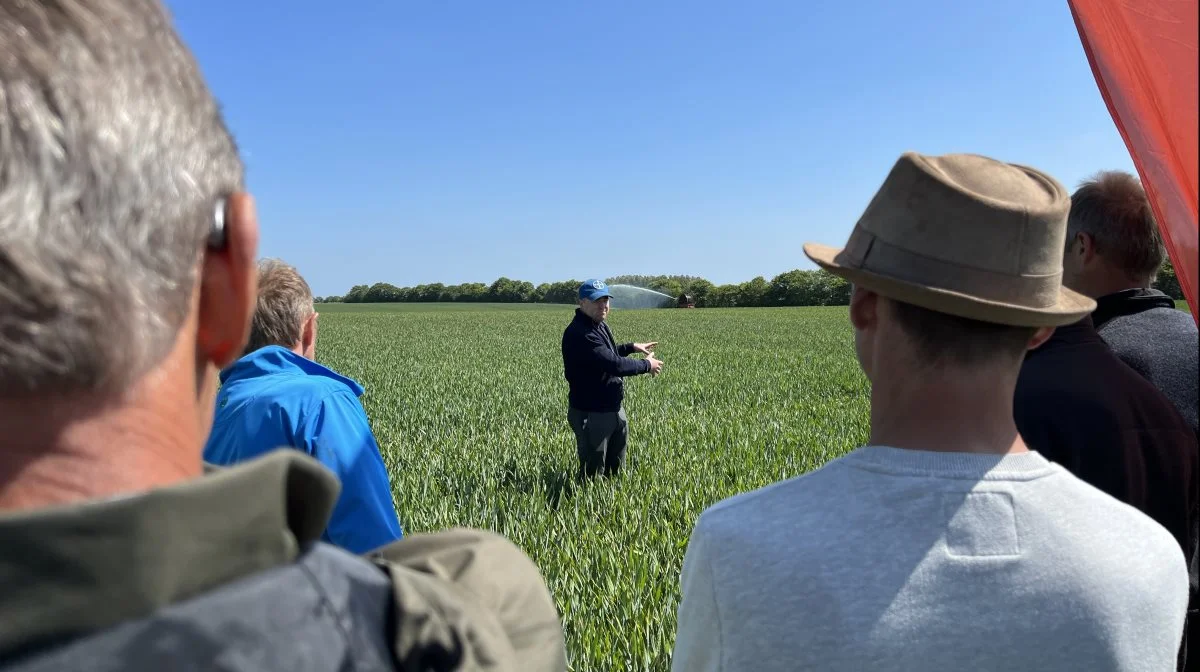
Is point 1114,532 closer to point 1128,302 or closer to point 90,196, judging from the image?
point 90,196

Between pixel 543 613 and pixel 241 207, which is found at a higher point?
pixel 241 207

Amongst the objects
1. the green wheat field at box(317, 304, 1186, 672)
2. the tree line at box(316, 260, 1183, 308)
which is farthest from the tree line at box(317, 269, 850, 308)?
the green wheat field at box(317, 304, 1186, 672)

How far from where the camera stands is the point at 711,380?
612 inches

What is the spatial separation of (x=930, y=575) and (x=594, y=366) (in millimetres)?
4880

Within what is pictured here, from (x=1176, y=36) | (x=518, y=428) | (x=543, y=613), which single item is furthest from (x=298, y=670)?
(x=518, y=428)

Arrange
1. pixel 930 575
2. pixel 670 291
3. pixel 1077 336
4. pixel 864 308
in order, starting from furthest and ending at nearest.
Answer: pixel 670 291 < pixel 1077 336 < pixel 864 308 < pixel 930 575

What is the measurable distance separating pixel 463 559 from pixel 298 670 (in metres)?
0.23

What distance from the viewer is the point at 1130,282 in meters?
2.62

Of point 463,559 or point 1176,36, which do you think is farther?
point 1176,36

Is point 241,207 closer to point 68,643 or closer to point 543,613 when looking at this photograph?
point 68,643

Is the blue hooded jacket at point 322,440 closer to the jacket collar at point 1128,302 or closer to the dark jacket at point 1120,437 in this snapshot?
the dark jacket at point 1120,437

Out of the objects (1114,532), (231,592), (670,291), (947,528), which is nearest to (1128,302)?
(1114,532)

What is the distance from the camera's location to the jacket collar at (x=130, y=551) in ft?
1.87

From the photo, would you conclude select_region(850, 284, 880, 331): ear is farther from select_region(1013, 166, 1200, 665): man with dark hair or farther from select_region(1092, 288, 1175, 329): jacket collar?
select_region(1092, 288, 1175, 329): jacket collar
